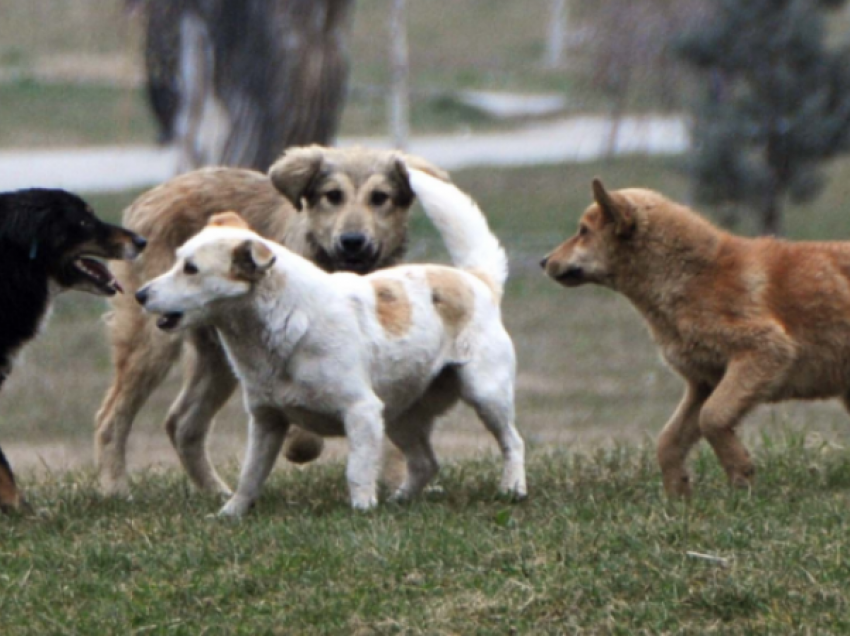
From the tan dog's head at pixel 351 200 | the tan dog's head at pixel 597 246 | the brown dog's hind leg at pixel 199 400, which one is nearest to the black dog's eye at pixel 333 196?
the tan dog's head at pixel 351 200

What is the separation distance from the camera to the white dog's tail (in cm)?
771

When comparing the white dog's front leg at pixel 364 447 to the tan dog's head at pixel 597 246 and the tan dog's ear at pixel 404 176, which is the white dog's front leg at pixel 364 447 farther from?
the tan dog's ear at pixel 404 176

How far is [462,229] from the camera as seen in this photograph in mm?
7754

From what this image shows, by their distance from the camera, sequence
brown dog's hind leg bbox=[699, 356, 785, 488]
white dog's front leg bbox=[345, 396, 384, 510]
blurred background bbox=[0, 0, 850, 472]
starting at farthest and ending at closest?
1. blurred background bbox=[0, 0, 850, 472]
2. brown dog's hind leg bbox=[699, 356, 785, 488]
3. white dog's front leg bbox=[345, 396, 384, 510]

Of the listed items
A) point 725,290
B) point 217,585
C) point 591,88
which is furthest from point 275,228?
point 591,88

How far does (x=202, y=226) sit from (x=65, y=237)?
1283mm

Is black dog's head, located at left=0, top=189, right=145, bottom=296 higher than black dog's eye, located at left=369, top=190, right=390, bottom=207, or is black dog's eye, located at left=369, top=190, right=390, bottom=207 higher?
black dog's head, located at left=0, top=189, right=145, bottom=296

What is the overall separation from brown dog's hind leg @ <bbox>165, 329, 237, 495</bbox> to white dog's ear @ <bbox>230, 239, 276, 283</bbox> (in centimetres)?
185

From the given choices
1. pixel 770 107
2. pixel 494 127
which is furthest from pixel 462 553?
pixel 494 127

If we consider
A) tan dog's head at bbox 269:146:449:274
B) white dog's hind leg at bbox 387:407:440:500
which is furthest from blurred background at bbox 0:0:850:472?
white dog's hind leg at bbox 387:407:440:500

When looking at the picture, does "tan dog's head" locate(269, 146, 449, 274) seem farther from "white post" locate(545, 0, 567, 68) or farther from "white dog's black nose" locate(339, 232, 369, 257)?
"white post" locate(545, 0, 567, 68)

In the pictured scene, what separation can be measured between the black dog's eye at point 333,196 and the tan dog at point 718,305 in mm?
1540

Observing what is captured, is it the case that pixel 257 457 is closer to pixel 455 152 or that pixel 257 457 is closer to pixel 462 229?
pixel 462 229

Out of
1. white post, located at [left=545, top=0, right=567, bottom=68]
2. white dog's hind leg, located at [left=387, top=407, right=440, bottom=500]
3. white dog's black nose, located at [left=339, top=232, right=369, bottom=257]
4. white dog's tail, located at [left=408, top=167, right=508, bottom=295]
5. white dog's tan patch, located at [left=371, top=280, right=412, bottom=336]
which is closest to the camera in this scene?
white dog's tan patch, located at [left=371, top=280, right=412, bottom=336]
